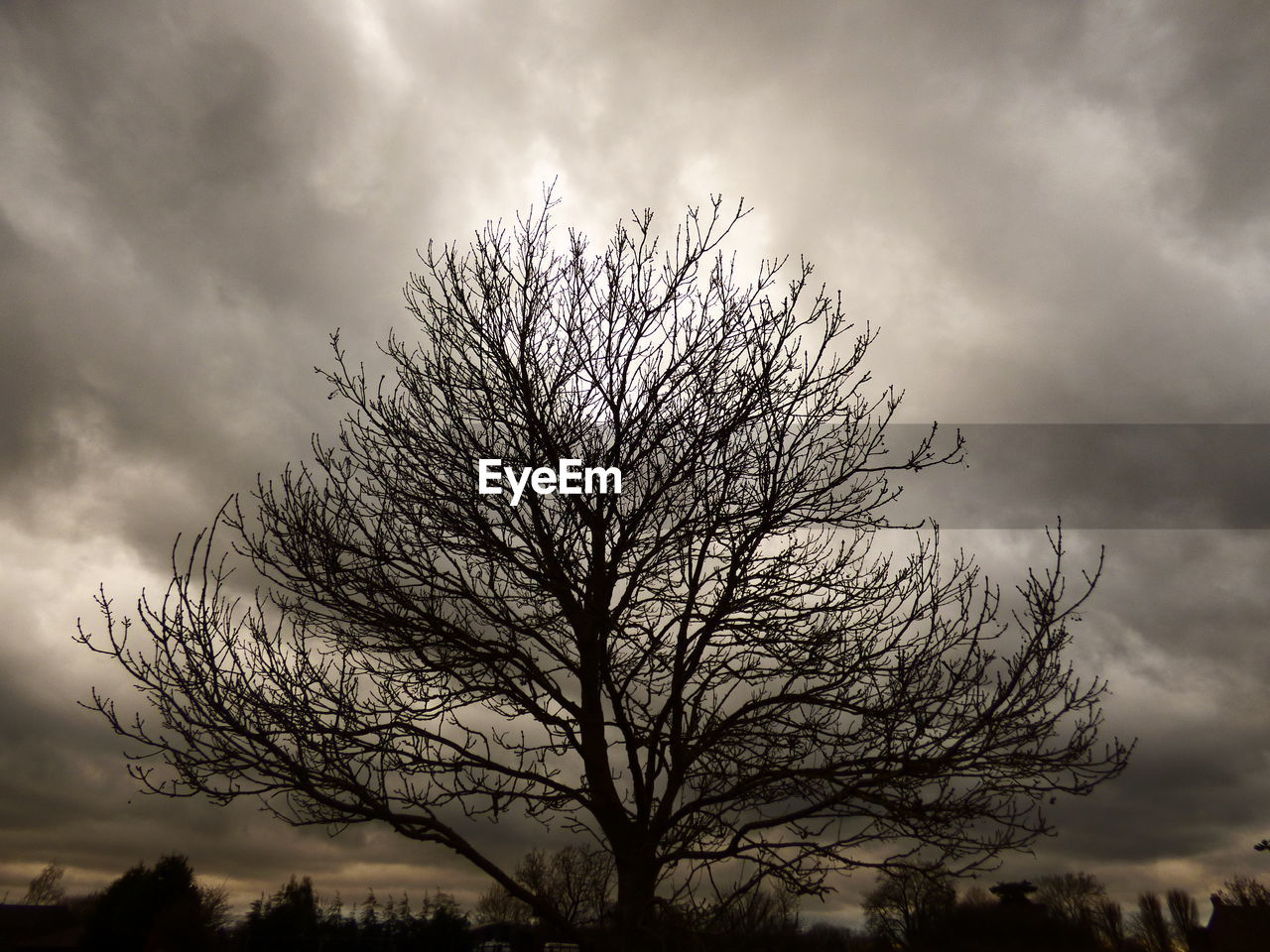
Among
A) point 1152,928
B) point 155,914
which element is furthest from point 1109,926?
point 155,914

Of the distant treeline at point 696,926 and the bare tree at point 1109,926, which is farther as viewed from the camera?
the bare tree at point 1109,926

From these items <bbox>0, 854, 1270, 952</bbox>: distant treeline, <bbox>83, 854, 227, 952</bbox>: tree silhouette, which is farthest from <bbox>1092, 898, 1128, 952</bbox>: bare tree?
<bbox>83, 854, 227, 952</bbox>: tree silhouette

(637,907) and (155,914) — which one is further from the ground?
(637,907)

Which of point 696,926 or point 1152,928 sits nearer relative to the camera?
point 696,926

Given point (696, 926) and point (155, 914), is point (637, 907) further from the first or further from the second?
point (155, 914)

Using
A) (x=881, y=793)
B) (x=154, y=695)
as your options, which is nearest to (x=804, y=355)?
(x=881, y=793)

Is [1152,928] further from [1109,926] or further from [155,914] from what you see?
[155,914]

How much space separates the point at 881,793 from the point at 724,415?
2.95 m

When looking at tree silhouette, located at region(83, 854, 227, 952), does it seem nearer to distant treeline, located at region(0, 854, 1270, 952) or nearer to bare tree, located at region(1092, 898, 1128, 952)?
distant treeline, located at region(0, 854, 1270, 952)

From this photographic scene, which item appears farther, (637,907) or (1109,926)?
(1109,926)

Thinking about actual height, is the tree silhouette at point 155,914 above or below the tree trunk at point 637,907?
below

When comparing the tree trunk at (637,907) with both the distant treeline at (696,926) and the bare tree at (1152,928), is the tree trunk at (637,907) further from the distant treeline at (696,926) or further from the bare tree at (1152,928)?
the bare tree at (1152,928)

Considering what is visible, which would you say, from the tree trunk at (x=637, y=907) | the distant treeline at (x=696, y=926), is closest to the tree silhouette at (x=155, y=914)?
the distant treeline at (x=696, y=926)

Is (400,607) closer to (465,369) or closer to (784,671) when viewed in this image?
(465,369)
